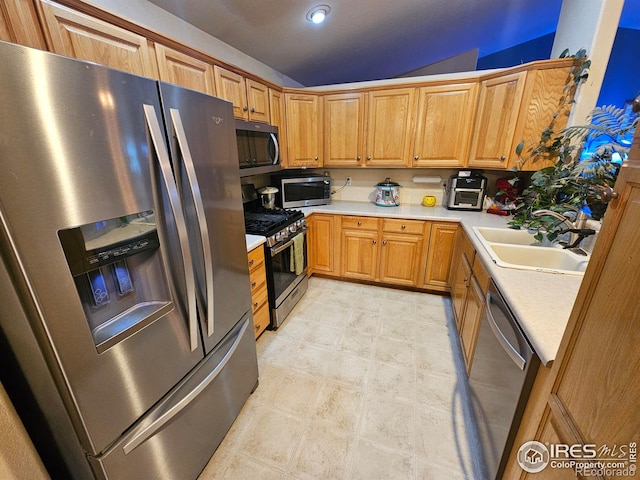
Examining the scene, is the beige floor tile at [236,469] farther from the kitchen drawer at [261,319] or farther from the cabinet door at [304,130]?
the cabinet door at [304,130]

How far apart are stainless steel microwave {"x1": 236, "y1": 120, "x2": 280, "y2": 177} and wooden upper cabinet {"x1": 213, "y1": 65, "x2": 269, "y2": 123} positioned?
5.3 inches

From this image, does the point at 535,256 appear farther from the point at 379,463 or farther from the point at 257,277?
the point at 257,277

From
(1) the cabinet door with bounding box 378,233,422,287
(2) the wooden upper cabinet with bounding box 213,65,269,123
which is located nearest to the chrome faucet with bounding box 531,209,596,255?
(1) the cabinet door with bounding box 378,233,422,287

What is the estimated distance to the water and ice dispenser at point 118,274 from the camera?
2.35 feet

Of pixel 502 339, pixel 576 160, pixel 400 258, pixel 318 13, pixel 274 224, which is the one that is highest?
Result: pixel 318 13

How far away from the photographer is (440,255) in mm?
2559

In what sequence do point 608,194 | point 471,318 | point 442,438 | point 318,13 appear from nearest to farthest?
point 608,194 → point 442,438 → point 471,318 → point 318,13

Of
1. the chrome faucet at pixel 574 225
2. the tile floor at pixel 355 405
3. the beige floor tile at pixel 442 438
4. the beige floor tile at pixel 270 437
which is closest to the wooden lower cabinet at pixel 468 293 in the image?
the tile floor at pixel 355 405

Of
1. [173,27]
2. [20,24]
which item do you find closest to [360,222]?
[173,27]

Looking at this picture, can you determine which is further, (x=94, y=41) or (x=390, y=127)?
(x=390, y=127)

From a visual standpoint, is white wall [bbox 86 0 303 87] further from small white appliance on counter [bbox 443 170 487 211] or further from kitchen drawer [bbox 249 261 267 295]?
small white appliance on counter [bbox 443 170 487 211]

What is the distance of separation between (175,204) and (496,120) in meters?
2.63

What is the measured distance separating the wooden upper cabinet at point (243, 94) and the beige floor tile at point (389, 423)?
2173 mm

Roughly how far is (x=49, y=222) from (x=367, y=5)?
2.58m
